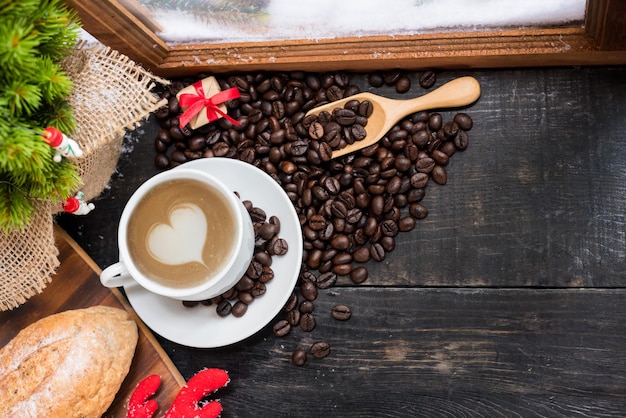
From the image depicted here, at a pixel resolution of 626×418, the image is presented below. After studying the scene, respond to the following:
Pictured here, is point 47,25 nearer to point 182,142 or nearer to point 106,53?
point 106,53

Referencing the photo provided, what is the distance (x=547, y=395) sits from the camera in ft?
5.11

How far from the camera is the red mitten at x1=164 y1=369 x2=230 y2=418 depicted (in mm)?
1469

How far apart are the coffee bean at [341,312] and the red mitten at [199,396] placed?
29 cm

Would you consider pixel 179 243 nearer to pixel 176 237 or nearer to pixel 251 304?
pixel 176 237

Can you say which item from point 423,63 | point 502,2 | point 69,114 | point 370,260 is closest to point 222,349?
point 370,260

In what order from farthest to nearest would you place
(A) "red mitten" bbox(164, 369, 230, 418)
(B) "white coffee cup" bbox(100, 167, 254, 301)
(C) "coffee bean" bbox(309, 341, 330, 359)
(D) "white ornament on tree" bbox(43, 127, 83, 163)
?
(C) "coffee bean" bbox(309, 341, 330, 359) → (A) "red mitten" bbox(164, 369, 230, 418) → (B) "white coffee cup" bbox(100, 167, 254, 301) → (D) "white ornament on tree" bbox(43, 127, 83, 163)

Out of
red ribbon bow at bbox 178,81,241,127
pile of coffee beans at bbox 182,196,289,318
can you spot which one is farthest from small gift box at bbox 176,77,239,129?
pile of coffee beans at bbox 182,196,289,318

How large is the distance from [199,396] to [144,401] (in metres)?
0.12

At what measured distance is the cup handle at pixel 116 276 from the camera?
1.36 meters

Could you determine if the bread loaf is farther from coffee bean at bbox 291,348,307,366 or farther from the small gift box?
the small gift box

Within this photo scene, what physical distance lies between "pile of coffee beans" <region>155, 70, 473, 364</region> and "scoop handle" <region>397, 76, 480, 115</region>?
2 centimetres

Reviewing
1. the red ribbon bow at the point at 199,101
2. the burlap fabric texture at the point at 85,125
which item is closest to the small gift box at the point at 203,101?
the red ribbon bow at the point at 199,101

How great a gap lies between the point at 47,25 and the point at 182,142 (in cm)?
59

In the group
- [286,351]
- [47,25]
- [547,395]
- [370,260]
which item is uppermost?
[47,25]
